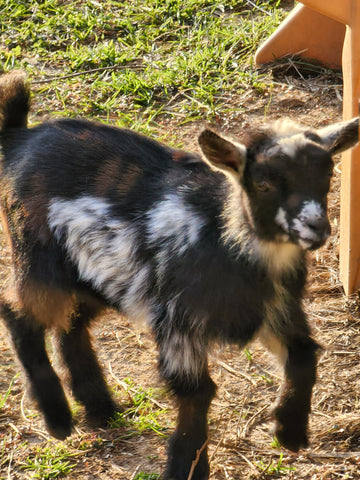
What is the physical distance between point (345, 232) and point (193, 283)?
1.52 m

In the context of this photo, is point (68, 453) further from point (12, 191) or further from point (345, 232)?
point (345, 232)

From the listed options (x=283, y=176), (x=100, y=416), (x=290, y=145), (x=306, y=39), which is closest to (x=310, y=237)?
(x=283, y=176)

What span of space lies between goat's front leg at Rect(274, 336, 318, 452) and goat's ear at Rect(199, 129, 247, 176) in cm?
96

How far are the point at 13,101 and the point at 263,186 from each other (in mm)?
1522

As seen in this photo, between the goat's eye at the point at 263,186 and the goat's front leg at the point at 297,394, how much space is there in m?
0.87

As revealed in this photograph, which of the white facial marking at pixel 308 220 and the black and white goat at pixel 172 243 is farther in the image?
the black and white goat at pixel 172 243

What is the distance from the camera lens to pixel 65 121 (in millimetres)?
4430

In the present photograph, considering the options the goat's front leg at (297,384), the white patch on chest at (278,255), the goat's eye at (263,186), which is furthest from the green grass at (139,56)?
the goat's eye at (263,186)

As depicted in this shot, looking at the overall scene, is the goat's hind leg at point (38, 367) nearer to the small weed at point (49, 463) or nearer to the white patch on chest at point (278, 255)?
the small weed at point (49, 463)

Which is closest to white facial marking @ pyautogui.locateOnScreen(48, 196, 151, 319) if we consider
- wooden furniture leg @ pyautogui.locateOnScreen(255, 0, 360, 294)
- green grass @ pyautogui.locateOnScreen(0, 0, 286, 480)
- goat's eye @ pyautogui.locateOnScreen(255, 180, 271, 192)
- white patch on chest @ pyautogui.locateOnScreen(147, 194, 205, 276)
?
white patch on chest @ pyautogui.locateOnScreen(147, 194, 205, 276)

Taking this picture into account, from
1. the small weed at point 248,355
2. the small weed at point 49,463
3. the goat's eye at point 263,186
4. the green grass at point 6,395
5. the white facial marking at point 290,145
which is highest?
the white facial marking at point 290,145

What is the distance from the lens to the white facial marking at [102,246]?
409 centimetres

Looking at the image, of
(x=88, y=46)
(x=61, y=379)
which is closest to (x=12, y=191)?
(x=61, y=379)

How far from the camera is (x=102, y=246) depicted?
4.14 metres
